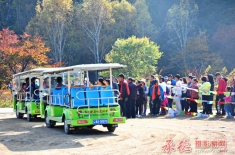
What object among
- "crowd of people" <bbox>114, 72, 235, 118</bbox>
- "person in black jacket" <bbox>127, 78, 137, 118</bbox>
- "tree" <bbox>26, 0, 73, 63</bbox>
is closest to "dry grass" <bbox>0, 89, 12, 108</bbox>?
"crowd of people" <bbox>114, 72, 235, 118</bbox>

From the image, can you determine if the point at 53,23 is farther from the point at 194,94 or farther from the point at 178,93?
the point at 194,94

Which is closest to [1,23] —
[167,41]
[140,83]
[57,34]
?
[57,34]

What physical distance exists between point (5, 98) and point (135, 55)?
23.7m

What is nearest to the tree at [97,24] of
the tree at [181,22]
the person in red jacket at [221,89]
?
the tree at [181,22]

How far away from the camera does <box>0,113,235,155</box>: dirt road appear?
451 inches

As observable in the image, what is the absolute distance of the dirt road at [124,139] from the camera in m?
11.5

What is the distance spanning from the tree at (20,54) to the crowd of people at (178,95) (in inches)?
900

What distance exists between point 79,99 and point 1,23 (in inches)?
2444

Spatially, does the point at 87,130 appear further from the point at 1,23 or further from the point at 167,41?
the point at 1,23

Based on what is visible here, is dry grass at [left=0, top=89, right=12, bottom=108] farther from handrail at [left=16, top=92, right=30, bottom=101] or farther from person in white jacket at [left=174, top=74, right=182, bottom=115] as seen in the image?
person in white jacket at [left=174, top=74, right=182, bottom=115]

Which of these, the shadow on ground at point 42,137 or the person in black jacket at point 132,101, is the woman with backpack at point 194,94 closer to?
the person in black jacket at point 132,101

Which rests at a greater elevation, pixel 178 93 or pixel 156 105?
pixel 178 93

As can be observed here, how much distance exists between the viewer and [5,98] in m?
35.4

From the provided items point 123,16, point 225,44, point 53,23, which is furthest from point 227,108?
point 123,16
